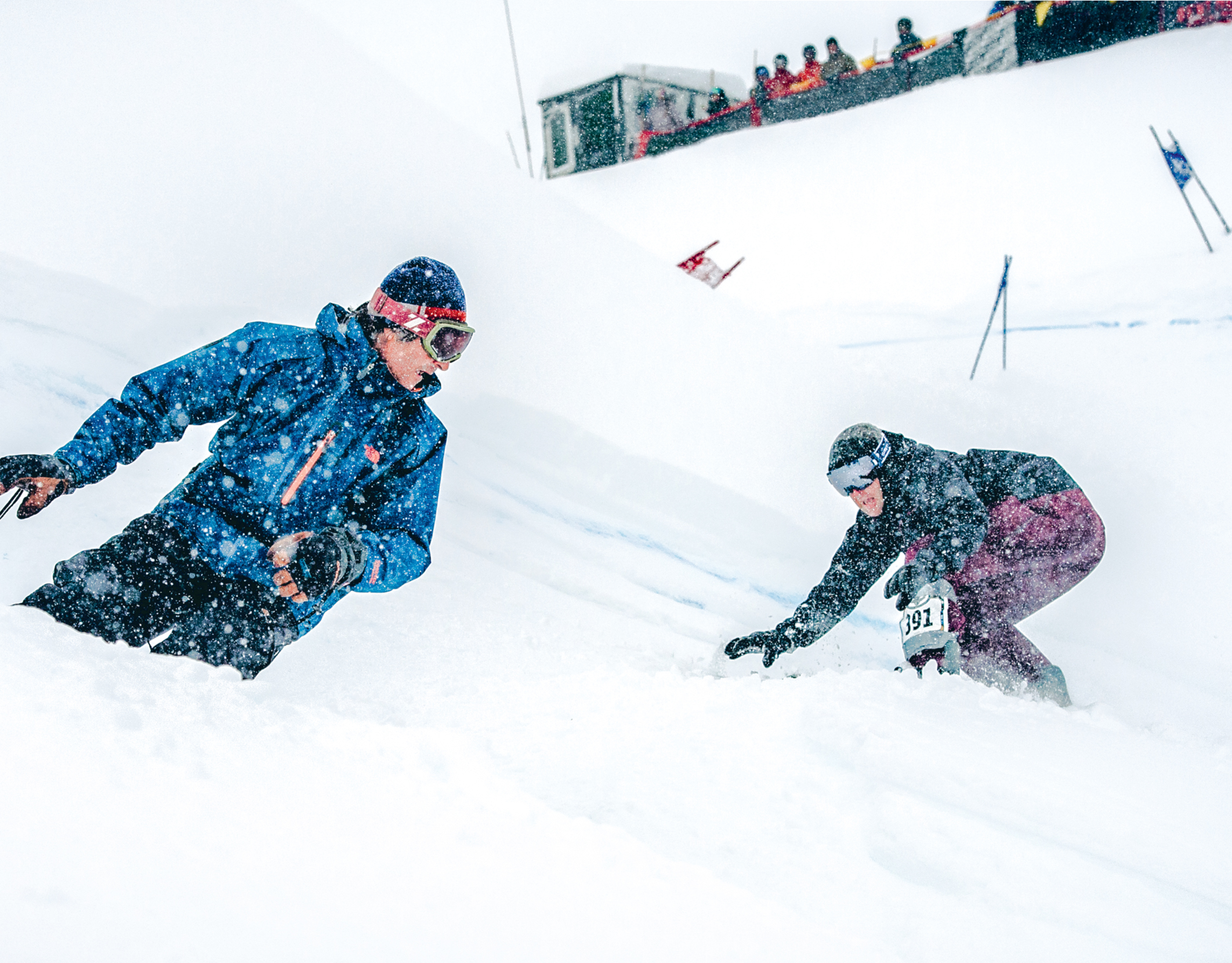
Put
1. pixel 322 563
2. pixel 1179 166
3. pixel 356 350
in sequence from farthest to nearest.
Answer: pixel 1179 166 < pixel 356 350 < pixel 322 563

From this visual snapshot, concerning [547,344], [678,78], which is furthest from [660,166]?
[547,344]

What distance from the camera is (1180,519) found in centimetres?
365

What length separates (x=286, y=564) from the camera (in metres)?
1.65

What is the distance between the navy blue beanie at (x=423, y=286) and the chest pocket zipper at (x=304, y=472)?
0.40m

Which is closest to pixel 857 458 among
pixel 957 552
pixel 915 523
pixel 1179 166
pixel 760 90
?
pixel 915 523

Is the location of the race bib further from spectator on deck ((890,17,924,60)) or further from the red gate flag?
spectator on deck ((890,17,924,60))

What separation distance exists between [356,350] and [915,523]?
1918mm

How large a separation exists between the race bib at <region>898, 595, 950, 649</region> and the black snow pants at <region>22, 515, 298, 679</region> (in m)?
1.87

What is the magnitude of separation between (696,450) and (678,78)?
38.8 ft

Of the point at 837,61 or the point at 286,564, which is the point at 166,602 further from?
the point at 837,61

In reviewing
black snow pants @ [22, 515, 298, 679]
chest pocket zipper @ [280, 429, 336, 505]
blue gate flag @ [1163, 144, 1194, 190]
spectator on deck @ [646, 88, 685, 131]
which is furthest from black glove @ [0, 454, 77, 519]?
spectator on deck @ [646, 88, 685, 131]

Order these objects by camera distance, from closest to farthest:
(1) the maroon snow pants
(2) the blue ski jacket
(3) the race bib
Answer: (2) the blue ski jacket, (3) the race bib, (1) the maroon snow pants

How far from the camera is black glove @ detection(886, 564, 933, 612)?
254cm

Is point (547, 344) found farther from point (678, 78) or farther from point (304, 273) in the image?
point (678, 78)
